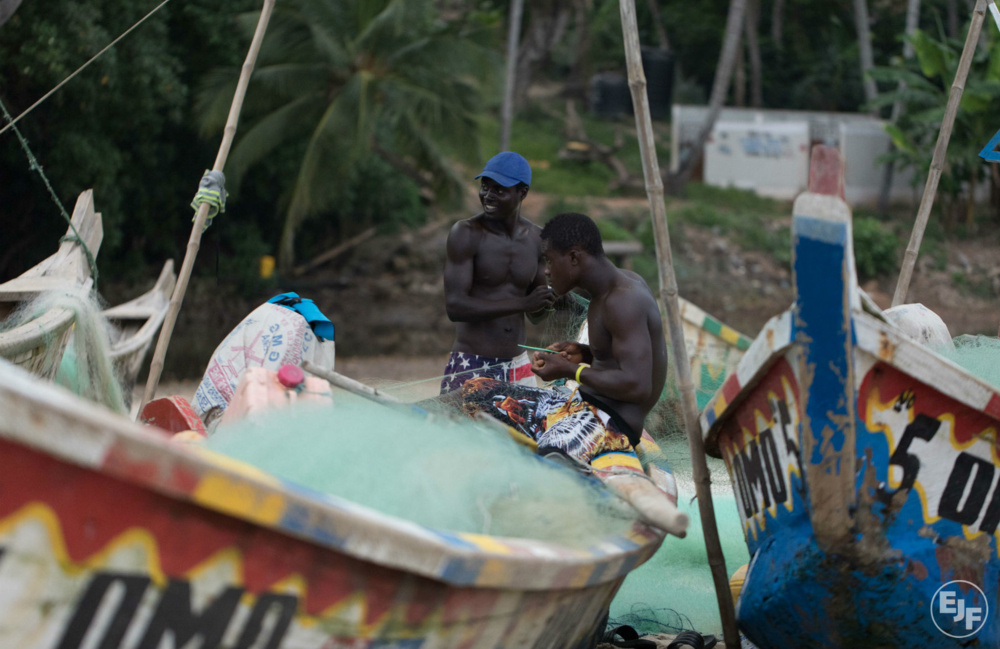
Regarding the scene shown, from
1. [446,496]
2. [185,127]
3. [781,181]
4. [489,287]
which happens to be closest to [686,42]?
[781,181]

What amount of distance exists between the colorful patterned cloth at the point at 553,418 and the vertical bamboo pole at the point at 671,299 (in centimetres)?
28

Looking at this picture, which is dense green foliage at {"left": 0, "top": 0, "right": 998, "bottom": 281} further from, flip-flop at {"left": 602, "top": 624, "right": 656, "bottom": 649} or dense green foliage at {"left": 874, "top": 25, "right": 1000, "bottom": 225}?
flip-flop at {"left": 602, "top": 624, "right": 656, "bottom": 649}

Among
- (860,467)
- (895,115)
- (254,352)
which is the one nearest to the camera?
(860,467)

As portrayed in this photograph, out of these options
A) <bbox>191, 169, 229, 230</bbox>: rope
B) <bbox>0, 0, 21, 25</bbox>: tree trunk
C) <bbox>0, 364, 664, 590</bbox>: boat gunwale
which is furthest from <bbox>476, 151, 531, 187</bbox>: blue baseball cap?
<bbox>0, 0, 21, 25</bbox>: tree trunk

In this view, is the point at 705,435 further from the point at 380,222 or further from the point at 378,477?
the point at 380,222

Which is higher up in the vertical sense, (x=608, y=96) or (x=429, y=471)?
(x=608, y=96)

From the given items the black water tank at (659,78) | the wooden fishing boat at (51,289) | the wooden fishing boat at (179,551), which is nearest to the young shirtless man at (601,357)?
the wooden fishing boat at (179,551)

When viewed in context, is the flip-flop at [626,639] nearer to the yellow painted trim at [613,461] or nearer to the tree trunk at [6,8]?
the yellow painted trim at [613,461]

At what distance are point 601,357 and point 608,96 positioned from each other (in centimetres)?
2651

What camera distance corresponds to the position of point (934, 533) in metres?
3.27

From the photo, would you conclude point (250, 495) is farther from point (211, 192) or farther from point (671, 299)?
point (211, 192)

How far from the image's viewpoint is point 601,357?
397 cm

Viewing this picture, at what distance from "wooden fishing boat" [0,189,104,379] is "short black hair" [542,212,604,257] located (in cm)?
278

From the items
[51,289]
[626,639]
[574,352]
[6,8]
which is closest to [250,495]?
[574,352]
